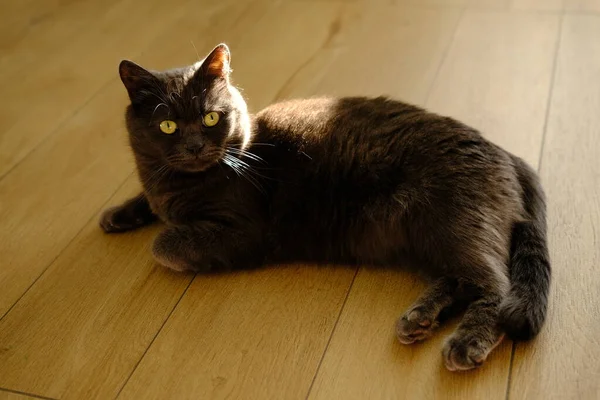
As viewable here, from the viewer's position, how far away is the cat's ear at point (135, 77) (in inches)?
59.7

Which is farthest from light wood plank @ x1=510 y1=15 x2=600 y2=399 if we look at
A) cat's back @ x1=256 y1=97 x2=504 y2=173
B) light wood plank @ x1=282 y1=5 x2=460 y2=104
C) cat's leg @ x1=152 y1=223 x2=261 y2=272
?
cat's leg @ x1=152 y1=223 x2=261 y2=272

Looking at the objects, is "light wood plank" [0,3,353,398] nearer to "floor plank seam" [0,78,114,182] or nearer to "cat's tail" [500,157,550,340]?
"floor plank seam" [0,78,114,182]

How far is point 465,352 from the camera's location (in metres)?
1.29

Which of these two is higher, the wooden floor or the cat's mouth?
the cat's mouth

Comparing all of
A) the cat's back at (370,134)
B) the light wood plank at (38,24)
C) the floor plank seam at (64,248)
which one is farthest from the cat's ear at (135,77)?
the light wood plank at (38,24)

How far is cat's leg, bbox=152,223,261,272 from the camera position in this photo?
5.08 ft

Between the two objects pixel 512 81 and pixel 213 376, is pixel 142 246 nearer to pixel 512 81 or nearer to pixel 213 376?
pixel 213 376

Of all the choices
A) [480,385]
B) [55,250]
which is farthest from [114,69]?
[480,385]

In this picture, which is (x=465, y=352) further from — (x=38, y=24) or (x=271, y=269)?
(x=38, y=24)

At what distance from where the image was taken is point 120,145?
2068 mm

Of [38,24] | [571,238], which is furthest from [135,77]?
[38,24]

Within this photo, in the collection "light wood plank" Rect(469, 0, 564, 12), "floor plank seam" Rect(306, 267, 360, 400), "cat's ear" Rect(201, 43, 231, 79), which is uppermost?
"cat's ear" Rect(201, 43, 231, 79)

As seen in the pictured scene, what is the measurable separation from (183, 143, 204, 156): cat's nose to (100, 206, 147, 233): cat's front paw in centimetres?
31

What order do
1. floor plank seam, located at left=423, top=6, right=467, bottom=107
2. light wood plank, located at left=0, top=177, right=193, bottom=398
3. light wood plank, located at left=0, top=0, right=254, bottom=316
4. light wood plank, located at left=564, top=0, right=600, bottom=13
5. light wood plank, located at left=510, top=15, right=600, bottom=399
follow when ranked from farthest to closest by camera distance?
light wood plank, located at left=564, top=0, right=600, bottom=13, floor plank seam, located at left=423, top=6, right=467, bottom=107, light wood plank, located at left=0, top=0, right=254, bottom=316, light wood plank, located at left=0, top=177, right=193, bottom=398, light wood plank, located at left=510, top=15, right=600, bottom=399
